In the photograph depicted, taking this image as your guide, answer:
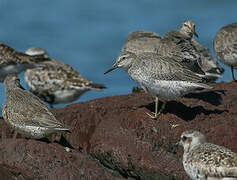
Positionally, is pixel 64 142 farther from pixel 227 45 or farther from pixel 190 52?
pixel 227 45

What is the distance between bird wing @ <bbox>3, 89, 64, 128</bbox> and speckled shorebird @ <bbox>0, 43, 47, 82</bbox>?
579cm

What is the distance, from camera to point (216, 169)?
→ 9297 mm

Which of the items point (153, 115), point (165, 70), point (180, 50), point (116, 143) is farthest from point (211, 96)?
point (116, 143)

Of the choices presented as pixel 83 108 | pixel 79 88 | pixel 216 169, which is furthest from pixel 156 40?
pixel 216 169

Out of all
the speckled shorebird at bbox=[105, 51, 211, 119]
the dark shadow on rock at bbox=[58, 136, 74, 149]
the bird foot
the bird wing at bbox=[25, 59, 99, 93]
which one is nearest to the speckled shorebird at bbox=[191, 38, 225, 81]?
the bird wing at bbox=[25, 59, 99, 93]

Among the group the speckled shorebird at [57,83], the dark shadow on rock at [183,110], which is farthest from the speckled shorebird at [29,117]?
the speckled shorebird at [57,83]

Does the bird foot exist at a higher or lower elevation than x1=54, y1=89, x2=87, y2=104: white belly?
higher

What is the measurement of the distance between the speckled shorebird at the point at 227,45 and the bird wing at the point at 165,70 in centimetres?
464

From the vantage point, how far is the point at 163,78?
40.6 feet

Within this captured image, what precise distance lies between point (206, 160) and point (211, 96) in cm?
455

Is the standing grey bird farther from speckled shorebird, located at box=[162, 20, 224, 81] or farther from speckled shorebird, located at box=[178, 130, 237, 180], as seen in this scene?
speckled shorebird, located at box=[178, 130, 237, 180]

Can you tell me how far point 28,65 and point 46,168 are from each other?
325 inches

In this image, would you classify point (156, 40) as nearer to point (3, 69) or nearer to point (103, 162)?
point (3, 69)

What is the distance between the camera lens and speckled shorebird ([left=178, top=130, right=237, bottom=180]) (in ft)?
30.2
